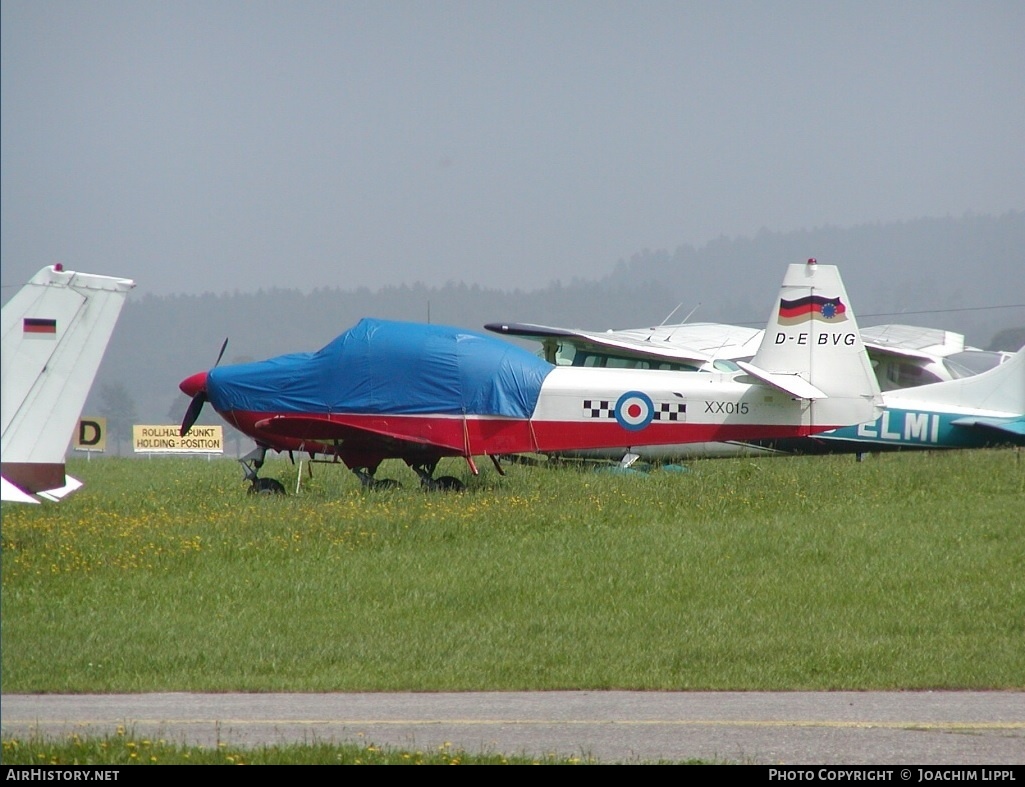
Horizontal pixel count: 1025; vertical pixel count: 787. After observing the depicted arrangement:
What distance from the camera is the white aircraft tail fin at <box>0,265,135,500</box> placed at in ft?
22.8

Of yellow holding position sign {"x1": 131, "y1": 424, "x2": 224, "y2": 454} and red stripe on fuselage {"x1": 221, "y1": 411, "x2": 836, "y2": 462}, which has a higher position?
red stripe on fuselage {"x1": 221, "y1": 411, "x2": 836, "y2": 462}

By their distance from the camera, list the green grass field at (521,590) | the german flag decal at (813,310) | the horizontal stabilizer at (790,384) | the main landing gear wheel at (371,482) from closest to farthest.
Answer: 1. the green grass field at (521,590)
2. the main landing gear wheel at (371,482)
3. the horizontal stabilizer at (790,384)
4. the german flag decal at (813,310)

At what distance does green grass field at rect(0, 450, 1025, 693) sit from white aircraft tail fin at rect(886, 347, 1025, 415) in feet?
14.4

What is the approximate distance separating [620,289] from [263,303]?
7869cm

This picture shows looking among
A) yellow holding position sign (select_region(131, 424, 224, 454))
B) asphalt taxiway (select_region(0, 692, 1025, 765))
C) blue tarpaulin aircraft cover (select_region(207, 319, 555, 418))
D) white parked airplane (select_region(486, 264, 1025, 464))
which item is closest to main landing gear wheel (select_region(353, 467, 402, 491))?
blue tarpaulin aircraft cover (select_region(207, 319, 555, 418))

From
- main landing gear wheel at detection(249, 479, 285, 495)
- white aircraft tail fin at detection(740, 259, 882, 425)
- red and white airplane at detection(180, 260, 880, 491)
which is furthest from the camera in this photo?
white aircraft tail fin at detection(740, 259, 882, 425)

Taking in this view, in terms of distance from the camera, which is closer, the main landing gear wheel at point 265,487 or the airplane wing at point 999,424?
the main landing gear wheel at point 265,487

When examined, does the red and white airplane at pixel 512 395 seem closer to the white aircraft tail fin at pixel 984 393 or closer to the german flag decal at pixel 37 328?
the white aircraft tail fin at pixel 984 393

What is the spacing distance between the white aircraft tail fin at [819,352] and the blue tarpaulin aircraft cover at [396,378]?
4038 millimetres

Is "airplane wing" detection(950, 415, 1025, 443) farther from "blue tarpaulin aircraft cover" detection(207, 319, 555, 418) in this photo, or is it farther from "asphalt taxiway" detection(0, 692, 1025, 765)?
"asphalt taxiway" detection(0, 692, 1025, 765)

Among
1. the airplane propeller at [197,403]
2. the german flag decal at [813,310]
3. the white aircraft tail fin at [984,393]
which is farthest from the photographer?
the white aircraft tail fin at [984,393]

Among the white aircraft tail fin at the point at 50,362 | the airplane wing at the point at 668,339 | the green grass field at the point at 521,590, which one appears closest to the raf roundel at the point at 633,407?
the green grass field at the point at 521,590

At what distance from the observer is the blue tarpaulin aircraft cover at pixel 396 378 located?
17.9m

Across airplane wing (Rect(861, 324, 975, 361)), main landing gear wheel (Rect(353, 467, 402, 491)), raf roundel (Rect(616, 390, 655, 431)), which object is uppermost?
airplane wing (Rect(861, 324, 975, 361))
